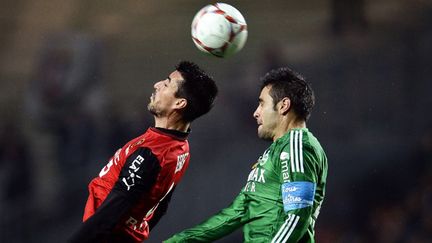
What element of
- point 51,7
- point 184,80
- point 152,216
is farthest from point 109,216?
point 51,7

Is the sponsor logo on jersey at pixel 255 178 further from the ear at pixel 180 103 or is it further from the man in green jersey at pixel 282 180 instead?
the ear at pixel 180 103

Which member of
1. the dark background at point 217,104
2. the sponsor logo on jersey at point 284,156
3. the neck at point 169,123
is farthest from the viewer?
the dark background at point 217,104

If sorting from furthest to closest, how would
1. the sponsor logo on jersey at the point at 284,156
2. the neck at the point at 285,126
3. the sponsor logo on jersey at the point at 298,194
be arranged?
the neck at the point at 285,126 → the sponsor logo on jersey at the point at 284,156 → the sponsor logo on jersey at the point at 298,194

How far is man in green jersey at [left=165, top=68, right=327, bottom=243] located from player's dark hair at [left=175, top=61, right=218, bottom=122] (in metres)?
0.37

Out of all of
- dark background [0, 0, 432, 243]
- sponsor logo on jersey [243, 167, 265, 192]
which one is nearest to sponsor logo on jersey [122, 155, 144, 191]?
sponsor logo on jersey [243, 167, 265, 192]

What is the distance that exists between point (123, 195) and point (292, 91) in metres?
0.95

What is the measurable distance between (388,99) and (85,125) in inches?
97.7

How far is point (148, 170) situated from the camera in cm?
359

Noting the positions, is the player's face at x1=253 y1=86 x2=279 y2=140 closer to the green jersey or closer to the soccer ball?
the green jersey

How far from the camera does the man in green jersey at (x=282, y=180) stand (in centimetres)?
324

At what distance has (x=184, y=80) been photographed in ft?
13.1

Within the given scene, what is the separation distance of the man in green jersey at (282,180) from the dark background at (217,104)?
2.32 meters

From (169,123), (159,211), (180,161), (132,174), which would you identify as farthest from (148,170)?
(159,211)

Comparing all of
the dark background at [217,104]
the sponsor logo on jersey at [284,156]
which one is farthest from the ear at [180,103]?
the dark background at [217,104]
